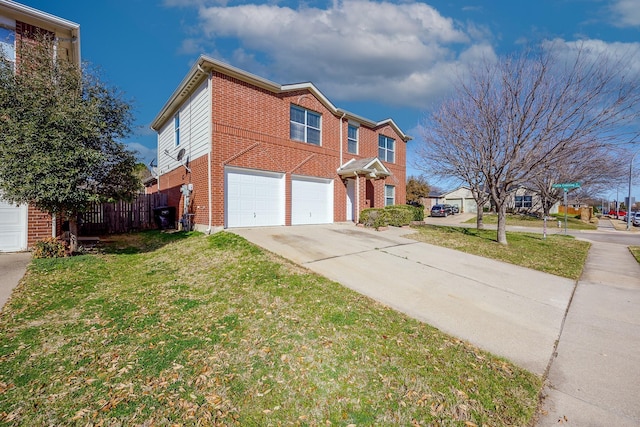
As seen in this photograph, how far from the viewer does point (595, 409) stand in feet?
8.35

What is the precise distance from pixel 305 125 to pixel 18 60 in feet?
31.3

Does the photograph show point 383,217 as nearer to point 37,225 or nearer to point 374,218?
point 374,218

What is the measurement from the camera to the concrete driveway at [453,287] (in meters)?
3.86

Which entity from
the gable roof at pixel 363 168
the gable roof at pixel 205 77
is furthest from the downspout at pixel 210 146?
the gable roof at pixel 363 168

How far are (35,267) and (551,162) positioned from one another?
15.7 meters

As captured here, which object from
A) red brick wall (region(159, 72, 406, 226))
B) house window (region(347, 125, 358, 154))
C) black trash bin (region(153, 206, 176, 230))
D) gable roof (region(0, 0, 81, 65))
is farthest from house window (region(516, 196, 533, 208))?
gable roof (region(0, 0, 81, 65))

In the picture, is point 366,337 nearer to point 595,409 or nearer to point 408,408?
point 408,408

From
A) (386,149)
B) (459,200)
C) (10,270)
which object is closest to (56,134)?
(10,270)

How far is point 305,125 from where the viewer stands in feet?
43.0

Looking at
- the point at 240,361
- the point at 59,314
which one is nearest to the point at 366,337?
the point at 240,361

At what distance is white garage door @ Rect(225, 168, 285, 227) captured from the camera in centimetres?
1050

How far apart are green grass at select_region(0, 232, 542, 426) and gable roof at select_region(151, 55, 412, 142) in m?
8.08

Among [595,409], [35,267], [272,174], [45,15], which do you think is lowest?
[595,409]

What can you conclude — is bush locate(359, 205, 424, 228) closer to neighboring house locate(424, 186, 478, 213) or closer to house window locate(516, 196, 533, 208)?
house window locate(516, 196, 533, 208)
